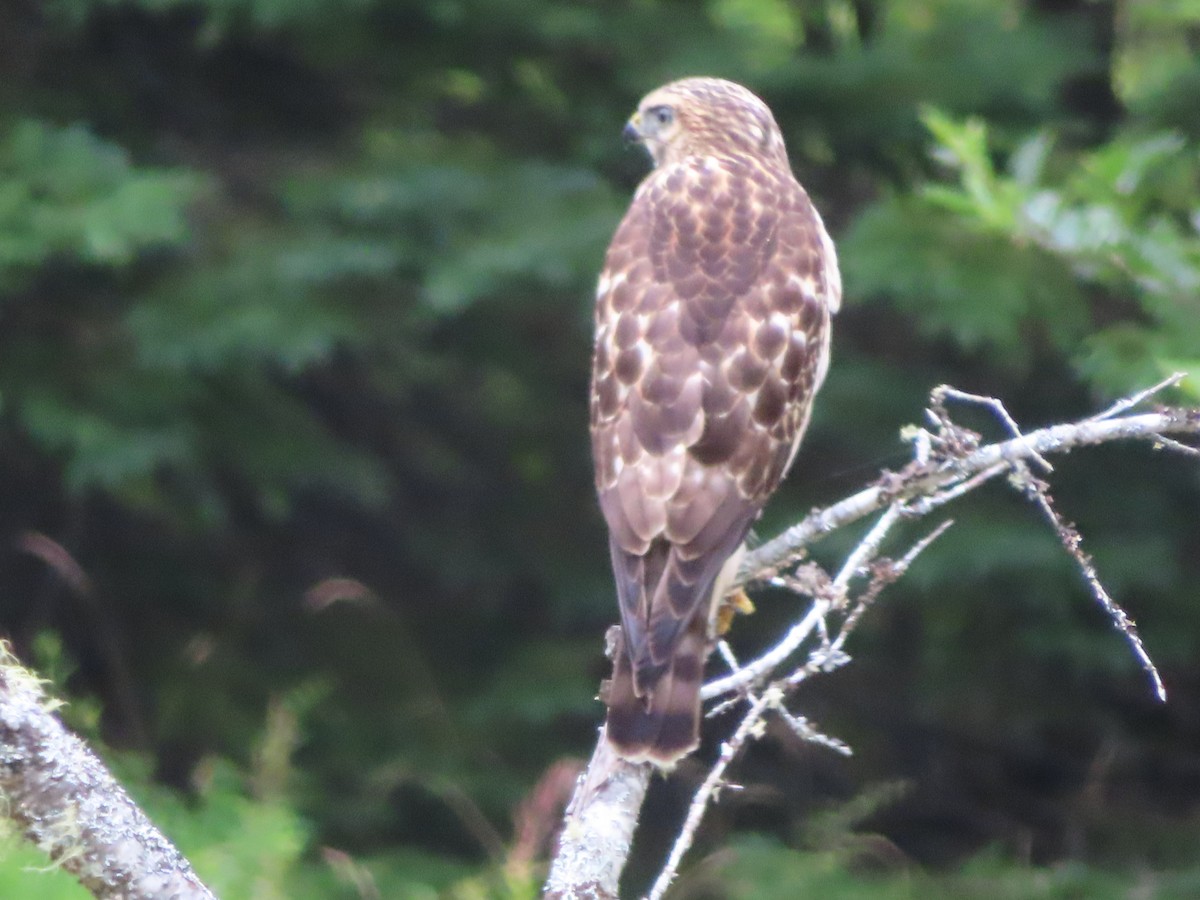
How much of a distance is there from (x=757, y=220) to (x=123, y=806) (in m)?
2.09

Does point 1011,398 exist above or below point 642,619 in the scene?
above

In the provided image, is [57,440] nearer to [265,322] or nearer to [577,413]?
[265,322]

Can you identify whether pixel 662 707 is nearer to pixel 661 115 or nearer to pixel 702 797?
pixel 702 797

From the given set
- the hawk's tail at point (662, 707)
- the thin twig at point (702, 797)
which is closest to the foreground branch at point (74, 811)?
the thin twig at point (702, 797)

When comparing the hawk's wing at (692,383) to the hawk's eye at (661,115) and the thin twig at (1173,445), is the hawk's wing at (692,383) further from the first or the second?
the thin twig at (1173,445)

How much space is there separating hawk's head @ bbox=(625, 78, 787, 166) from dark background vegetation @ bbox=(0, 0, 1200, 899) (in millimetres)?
463

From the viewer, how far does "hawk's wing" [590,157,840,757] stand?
9.95 ft

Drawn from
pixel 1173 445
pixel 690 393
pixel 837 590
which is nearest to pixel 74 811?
pixel 837 590

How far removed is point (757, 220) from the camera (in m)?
3.72

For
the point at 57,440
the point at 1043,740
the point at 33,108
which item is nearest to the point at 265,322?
the point at 57,440

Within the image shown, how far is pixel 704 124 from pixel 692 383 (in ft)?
3.71

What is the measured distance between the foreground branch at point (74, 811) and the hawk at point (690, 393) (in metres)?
0.88

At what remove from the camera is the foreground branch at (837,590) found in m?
2.35

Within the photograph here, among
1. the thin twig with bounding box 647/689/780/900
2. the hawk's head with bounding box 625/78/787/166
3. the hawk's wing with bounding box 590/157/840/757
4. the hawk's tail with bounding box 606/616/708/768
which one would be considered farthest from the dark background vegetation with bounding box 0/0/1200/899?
the thin twig with bounding box 647/689/780/900
